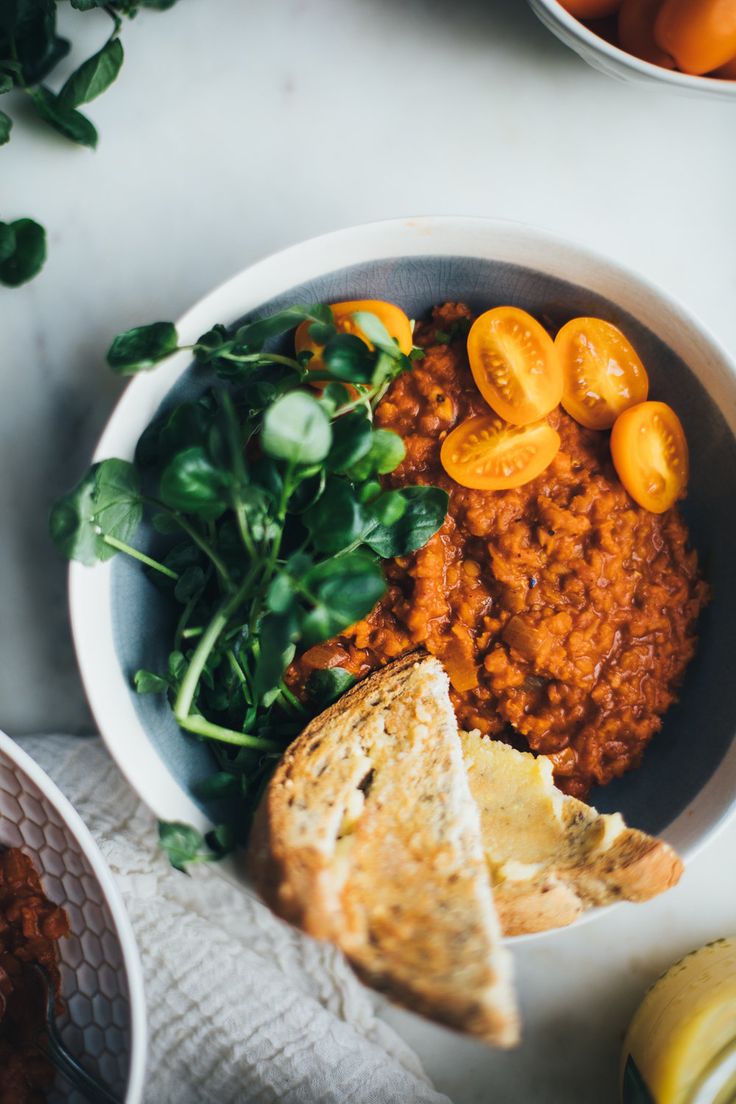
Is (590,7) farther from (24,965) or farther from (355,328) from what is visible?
(24,965)

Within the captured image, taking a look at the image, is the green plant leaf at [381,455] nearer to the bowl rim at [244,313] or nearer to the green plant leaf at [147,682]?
the bowl rim at [244,313]

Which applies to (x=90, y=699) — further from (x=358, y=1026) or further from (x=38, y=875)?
(x=358, y=1026)

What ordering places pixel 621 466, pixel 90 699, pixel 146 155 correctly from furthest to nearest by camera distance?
pixel 146 155
pixel 621 466
pixel 90 699

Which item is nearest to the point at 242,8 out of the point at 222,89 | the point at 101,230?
the point at 222,89

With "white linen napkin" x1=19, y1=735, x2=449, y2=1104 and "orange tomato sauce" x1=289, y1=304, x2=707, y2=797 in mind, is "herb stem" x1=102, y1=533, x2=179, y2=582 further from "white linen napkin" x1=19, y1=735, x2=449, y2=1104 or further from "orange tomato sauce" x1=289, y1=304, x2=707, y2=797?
"white linen napkin" x1=19, y1=735, x2=449, y2=1104

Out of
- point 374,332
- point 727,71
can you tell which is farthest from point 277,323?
point 727,71

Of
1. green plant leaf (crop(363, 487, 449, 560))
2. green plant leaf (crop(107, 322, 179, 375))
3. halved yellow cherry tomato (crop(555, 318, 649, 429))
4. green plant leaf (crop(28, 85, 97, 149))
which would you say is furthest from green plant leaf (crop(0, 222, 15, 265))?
halved yellow cherry tomato (crop(555, 318, 649, 429))
